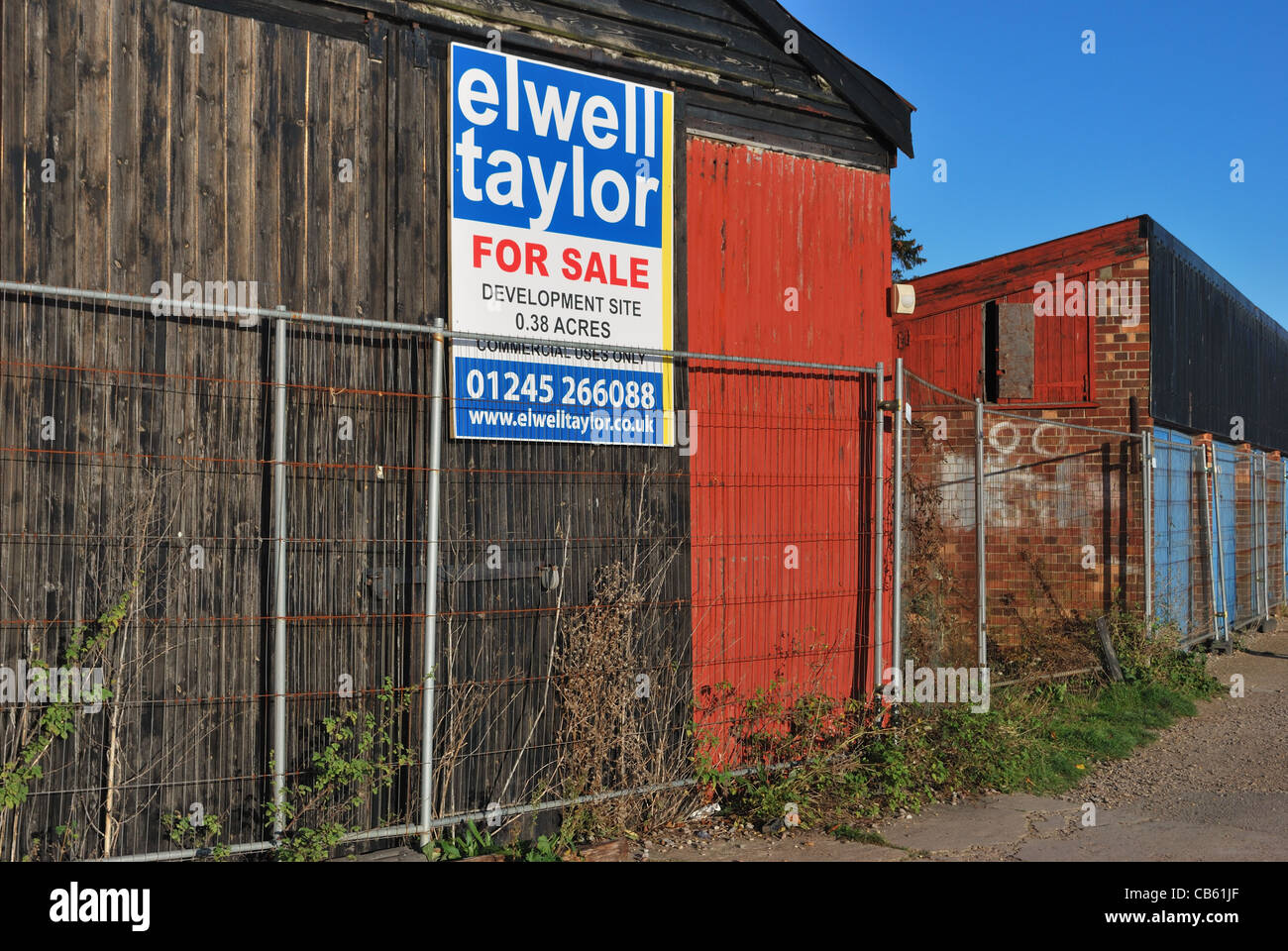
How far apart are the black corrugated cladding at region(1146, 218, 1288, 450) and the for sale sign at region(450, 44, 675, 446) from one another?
823cm

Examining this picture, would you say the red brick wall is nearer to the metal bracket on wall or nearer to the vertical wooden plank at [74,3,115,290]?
the metal bracket on wall

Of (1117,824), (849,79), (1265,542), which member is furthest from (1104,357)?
(1117,824)

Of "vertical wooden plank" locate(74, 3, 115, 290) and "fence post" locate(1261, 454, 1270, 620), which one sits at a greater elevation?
"vertical wooden plank" locate(74, 3, 115, 290)

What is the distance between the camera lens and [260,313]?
17.1ft

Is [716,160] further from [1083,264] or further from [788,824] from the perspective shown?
[1083,264]

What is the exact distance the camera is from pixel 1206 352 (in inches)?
612

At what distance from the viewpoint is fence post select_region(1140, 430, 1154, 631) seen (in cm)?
1211

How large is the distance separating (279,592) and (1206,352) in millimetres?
14089

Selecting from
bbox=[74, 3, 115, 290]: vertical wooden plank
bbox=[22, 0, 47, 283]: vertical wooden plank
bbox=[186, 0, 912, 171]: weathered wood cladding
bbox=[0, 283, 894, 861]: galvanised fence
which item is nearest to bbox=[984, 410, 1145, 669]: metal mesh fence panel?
bbox=[186, 0, 912, 171]: weathered wood cladding

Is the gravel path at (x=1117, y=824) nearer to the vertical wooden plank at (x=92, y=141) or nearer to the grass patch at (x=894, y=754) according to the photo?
the grass patch at (x=894, y=754)

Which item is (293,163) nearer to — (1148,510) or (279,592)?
(279,592)

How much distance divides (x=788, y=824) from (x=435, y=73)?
472 centimetres

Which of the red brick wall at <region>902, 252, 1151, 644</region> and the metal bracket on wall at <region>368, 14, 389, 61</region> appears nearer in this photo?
the metal bracket on wall at <region>368, 14, 389, 61</region>

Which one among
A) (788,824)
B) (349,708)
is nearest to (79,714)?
(349,708)
